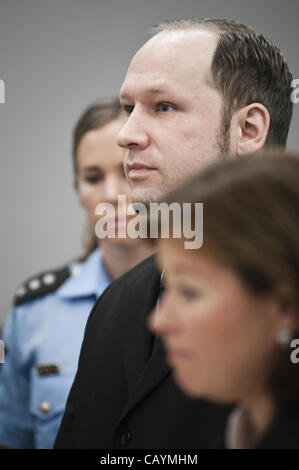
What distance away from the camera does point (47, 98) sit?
218 centimetres

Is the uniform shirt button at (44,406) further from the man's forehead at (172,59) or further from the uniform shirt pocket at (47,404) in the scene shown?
the man's forehead at (172,59)

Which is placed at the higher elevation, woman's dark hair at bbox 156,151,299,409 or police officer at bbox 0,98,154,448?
woman's dark hair at bbox 156,151,299,409

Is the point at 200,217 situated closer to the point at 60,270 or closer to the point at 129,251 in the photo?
the point at 129,251

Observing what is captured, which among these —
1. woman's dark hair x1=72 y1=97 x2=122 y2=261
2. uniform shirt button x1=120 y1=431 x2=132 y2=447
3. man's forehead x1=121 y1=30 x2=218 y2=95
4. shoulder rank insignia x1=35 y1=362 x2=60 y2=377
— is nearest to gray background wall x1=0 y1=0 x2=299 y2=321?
woman's dark hair x1=72 y1=97 x2=122 y2=261

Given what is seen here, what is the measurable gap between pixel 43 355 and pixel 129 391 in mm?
666

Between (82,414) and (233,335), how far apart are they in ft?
1.38

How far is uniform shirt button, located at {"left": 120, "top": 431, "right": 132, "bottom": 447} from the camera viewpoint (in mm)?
632

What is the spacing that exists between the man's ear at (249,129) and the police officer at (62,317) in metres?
Answer: 0.53

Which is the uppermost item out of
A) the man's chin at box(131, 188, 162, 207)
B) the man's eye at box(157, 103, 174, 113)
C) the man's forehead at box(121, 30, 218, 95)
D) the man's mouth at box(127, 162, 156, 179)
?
the man's forehead at box(121, 30, 218, 95)

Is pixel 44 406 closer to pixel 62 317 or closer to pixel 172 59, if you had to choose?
pixel 62 317

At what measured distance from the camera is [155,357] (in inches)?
25.5

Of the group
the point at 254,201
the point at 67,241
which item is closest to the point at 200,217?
the point at 254,201

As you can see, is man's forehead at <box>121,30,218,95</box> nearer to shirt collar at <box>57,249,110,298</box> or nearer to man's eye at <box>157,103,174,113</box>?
man's eye at <box>157,103,174,113</box>

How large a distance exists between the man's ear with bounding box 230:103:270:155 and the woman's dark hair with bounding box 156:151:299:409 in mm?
373
